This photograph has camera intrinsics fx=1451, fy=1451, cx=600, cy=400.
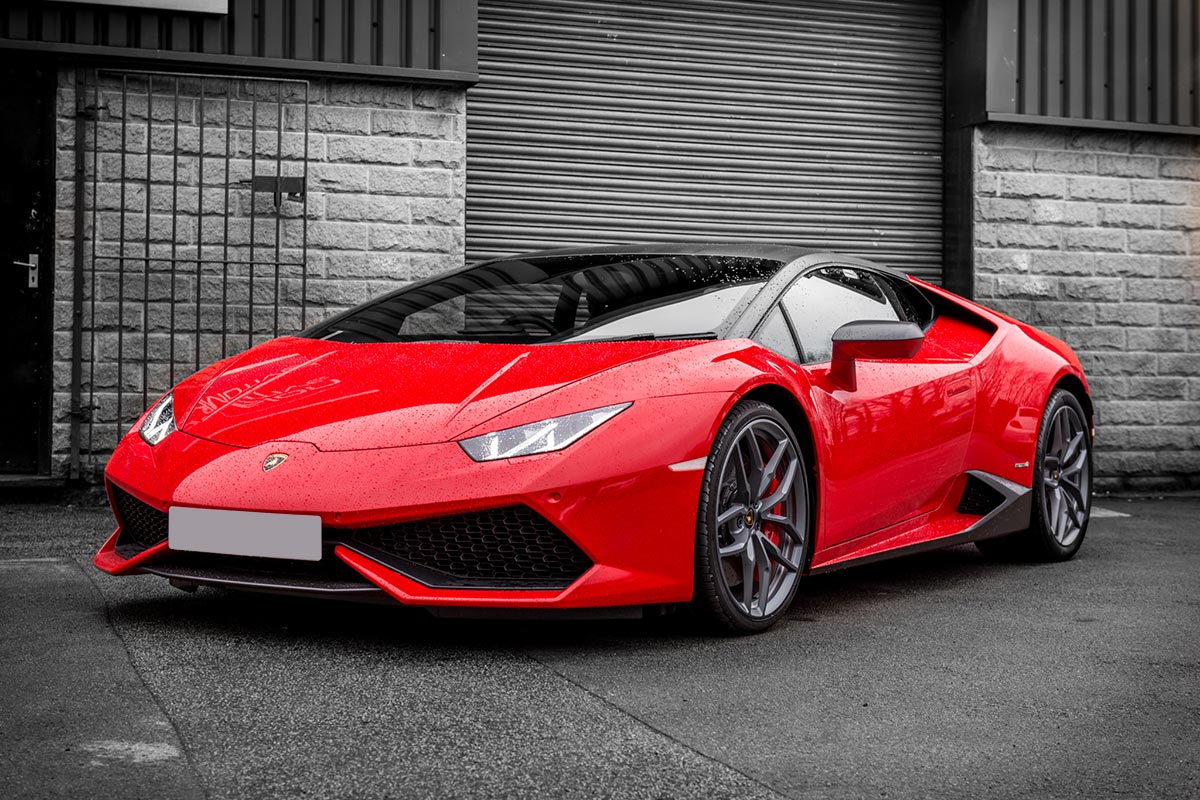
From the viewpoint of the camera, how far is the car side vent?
5.21 meters

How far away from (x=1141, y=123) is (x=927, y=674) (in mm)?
6621

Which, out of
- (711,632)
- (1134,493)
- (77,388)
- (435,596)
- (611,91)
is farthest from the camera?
(1134,493)

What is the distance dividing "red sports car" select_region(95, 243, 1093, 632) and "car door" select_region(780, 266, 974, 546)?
0.01m

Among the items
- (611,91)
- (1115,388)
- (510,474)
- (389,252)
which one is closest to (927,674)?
(510,474)

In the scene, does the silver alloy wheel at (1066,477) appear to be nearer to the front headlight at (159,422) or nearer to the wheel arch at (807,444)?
the wheel arch at (807,444)

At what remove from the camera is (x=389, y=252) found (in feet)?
25.5

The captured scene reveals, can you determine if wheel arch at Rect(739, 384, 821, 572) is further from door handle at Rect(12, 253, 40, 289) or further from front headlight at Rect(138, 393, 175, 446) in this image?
door handle at Rect(12, 253, 40, 289)

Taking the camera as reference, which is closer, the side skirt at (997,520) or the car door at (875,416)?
the car door at (875,416)

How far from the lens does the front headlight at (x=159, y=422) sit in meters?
4.02

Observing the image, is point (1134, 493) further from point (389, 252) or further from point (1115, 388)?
point (389, 252)

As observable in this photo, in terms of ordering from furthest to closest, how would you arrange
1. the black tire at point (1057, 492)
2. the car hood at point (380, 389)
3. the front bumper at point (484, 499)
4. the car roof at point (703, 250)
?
the black tire at point (1057, 492), the car roof at point (703, 250), the car hood at point (380, 389), the front bumper at point (484, 499)

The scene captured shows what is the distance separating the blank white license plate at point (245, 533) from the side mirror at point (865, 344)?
176 centimetres

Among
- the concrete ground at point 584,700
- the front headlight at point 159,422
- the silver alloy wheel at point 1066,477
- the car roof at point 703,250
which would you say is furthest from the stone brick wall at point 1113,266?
the front headlight at point 159,422

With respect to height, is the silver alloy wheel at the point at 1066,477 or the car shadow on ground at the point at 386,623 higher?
the silver alloy wheel at the point at 1066,477
